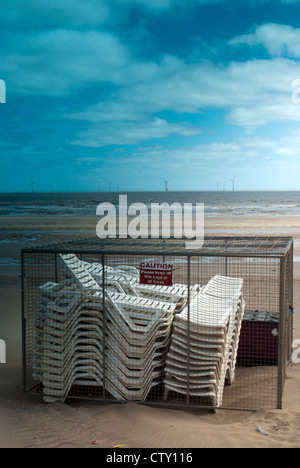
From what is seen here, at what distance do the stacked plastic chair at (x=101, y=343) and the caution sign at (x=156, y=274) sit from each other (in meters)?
0.48

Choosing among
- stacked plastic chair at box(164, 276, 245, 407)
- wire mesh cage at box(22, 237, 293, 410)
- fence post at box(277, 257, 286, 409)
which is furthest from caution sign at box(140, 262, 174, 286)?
fence post at box(277, 257, 286, 409)

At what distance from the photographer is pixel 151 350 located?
712 cm

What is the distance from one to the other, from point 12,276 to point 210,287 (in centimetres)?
1093

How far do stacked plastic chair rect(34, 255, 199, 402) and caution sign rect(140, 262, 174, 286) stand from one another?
0.48m

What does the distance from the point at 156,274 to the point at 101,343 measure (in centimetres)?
151

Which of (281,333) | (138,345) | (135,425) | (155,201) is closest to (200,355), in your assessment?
(138,345)

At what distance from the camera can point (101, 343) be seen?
729 cm

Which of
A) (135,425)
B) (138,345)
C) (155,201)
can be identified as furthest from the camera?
(155,201)

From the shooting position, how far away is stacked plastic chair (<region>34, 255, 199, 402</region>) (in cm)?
709

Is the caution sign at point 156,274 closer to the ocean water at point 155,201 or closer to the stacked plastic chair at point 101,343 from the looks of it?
the stacked plastic chair at point 101,343

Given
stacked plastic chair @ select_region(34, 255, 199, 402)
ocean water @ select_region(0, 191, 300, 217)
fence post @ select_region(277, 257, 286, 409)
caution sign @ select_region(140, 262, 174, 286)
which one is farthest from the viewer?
ocean water @ select_region(0, 191, 300, 217)

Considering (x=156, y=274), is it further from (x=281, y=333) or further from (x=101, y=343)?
(x=281, y=333)

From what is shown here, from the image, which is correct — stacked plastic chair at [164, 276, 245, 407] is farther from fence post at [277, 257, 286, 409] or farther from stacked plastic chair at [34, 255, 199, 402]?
fence post at [277, 257, 286, 409]

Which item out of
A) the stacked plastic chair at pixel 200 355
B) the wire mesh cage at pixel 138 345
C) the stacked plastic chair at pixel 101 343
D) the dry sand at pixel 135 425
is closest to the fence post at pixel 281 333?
the wire mesh cage at pixel 138 345
